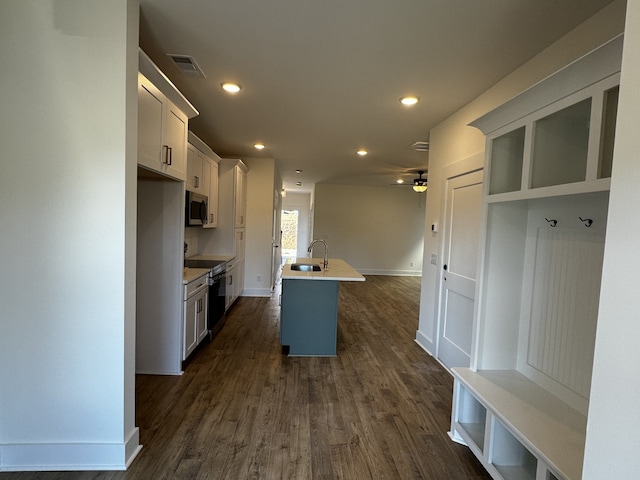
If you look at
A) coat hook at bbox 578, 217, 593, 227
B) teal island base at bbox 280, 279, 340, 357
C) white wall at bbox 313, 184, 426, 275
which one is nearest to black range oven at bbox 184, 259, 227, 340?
teal island base at bbox 280, 279, 340, 357

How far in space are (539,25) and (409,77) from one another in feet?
2.81

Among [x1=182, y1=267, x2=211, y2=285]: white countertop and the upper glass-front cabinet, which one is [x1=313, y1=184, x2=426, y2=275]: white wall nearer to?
[x1=182, y1=267, x2=211, y2=285]: white countertop

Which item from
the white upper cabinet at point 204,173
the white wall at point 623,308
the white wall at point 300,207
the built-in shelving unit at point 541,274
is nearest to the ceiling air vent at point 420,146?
the built-in shelving unit at point 541,274

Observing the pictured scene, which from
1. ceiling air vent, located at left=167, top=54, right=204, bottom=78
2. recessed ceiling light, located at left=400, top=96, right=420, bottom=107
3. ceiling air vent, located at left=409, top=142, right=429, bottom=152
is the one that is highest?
recessed ceiling light, located at left=400, top=96, right=420, bottom=107

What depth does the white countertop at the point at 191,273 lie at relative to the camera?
2947 millimetres

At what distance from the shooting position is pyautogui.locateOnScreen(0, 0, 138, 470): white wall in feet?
5.39

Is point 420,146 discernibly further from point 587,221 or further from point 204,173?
point 587,221

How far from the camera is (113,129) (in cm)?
169

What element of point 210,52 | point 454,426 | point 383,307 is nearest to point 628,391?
point 454,426

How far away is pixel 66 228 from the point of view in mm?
1703

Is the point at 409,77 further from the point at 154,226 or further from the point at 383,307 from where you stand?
the point at 383,307

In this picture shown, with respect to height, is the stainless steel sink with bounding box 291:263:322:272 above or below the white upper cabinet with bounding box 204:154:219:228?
below

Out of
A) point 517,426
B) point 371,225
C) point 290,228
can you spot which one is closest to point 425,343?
point 517,426

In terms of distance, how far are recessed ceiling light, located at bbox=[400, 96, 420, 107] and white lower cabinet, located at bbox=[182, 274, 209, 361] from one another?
8.28ft
